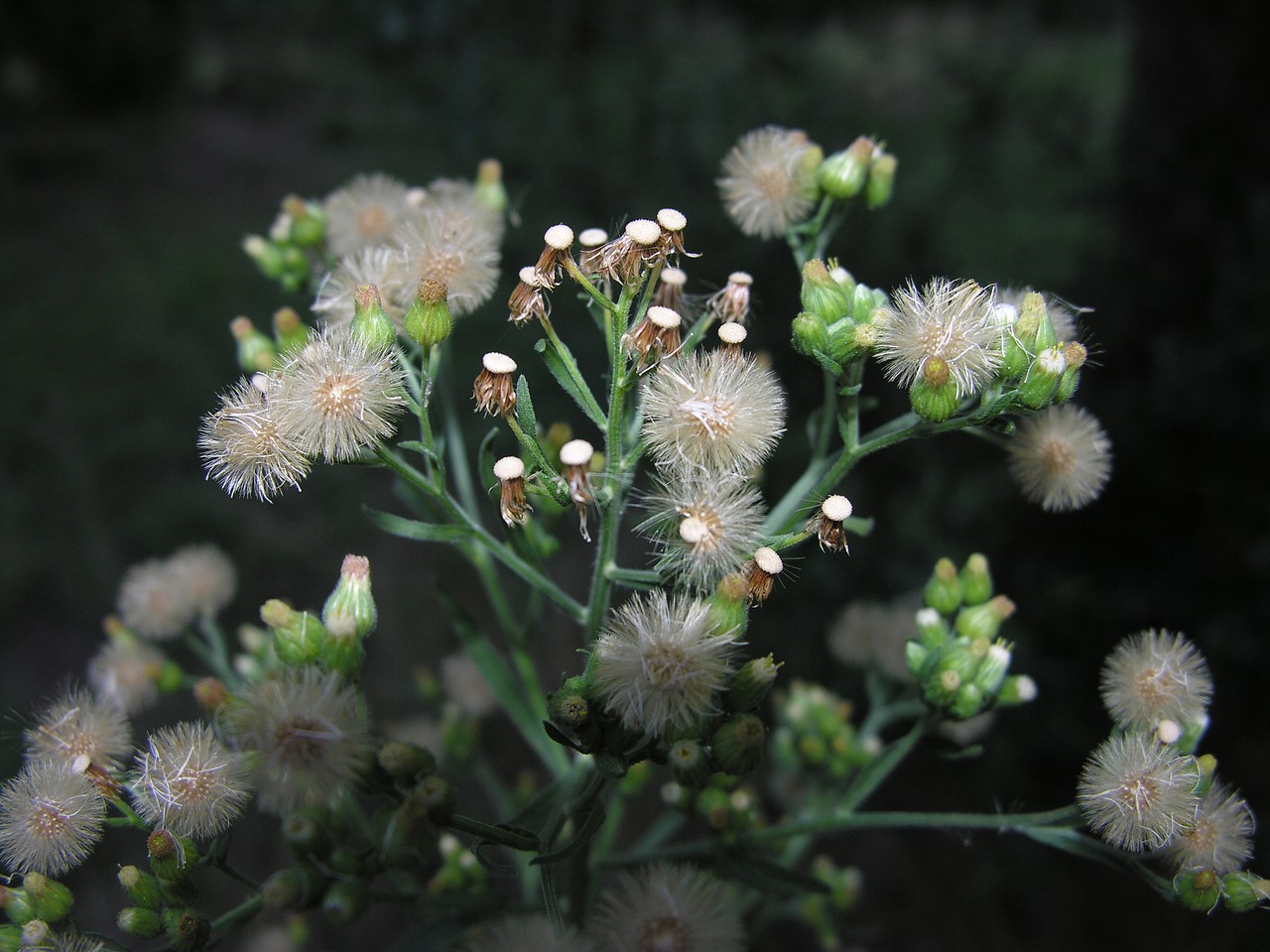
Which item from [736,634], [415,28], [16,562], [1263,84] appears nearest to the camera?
[736,634]

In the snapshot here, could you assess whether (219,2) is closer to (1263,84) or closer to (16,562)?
(16,562)

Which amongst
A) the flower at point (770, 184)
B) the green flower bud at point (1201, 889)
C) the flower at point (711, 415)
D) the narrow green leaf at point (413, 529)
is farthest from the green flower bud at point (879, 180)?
the green flower bud at point (1201, 889)

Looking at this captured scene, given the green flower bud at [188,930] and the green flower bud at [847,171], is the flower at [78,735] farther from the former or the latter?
the green flower bud at [847,171]

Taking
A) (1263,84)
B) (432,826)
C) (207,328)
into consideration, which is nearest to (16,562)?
(207,328)

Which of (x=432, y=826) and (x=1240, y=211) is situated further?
(x=1240, y=211)

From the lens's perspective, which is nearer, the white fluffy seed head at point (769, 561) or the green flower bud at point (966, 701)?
the white fluffy seed head at point (769, 561)

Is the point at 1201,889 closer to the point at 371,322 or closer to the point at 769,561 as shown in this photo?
the point at 769,561

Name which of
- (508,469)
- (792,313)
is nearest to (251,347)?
(508,469)
